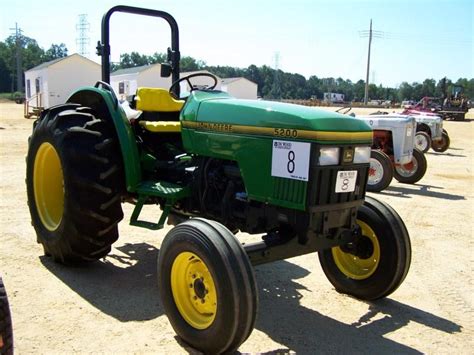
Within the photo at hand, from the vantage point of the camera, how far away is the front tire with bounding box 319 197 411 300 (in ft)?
13.0

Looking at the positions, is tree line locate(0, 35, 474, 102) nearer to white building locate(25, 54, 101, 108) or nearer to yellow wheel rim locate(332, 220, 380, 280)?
white building locate(25, 54, 101, 108)

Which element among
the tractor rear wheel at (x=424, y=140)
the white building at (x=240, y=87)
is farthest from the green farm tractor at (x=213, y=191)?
the white building at (x=240, y=87)

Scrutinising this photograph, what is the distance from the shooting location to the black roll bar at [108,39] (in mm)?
4770

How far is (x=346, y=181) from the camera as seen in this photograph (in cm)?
342

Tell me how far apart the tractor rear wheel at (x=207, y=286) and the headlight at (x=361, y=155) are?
1.04 metres

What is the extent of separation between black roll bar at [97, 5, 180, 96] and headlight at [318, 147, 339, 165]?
2.26 metres

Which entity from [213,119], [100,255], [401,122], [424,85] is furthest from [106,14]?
[424,85]

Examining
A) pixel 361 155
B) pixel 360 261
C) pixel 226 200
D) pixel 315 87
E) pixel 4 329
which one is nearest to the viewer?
pixel 4 329

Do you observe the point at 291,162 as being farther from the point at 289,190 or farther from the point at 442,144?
the point at 442,144

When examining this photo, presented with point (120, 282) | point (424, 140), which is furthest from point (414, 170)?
point (120, 282)

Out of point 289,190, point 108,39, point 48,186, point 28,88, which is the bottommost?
point 48,186

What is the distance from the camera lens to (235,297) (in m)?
2.91

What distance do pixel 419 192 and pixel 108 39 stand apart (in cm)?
674

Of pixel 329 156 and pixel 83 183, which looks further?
pixel 83 183
